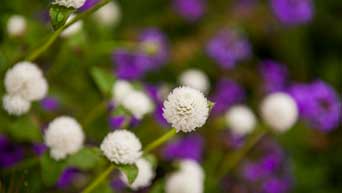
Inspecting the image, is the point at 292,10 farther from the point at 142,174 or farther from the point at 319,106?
the point at 142,174

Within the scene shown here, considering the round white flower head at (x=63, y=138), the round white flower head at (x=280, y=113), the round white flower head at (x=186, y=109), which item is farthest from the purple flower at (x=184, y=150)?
the round white flower head at (x=186, y=109)

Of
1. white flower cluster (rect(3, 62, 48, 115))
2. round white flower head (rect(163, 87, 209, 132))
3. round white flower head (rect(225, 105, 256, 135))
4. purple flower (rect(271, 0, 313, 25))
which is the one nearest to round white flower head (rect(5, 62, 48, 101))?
white flower cluster (rect(3, 62, 48, 115))

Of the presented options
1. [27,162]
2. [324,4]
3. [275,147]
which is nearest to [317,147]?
[275,147]

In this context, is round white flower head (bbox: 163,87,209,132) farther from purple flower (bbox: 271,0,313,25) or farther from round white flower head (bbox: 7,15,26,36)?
purple flower (bbox: 271,0,313,25)

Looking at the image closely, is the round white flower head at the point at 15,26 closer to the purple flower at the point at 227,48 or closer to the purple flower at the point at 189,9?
the purple flower at the point at 227,48

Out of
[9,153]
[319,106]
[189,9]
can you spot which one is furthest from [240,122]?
[189,9]
